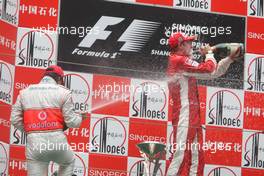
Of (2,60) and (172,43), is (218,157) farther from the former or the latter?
(2,60)

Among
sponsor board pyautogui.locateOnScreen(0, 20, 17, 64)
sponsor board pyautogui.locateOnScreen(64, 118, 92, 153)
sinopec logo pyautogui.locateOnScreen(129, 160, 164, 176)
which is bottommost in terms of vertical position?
sinopec logo pyautogui.locateOnScreen(129, 160, 164, 176)

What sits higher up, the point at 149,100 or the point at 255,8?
the point at 255,8

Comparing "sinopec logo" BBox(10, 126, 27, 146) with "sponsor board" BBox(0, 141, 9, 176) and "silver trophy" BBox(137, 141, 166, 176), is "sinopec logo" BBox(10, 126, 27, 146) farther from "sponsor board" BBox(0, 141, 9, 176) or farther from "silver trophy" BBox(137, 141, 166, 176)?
"silver trophy" BBox(137, 141, 166, 176)

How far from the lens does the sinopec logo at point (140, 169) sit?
8508mm

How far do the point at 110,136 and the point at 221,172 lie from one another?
1.13 metres

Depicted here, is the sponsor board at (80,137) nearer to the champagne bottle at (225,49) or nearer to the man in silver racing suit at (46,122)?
the man in silver racing suit at (46,122)

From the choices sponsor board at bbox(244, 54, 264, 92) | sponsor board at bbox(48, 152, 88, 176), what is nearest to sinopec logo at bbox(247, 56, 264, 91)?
sponsor board at bbox(244, 54, 264, 92)

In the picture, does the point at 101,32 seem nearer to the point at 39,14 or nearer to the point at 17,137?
the point at 39,14

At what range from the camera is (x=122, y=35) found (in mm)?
10047

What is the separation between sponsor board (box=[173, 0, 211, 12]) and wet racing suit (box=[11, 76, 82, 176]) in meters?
2.55

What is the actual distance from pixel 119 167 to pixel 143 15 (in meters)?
1.64

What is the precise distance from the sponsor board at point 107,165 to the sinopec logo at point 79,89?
1.55ft

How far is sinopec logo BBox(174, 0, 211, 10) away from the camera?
1032 cm

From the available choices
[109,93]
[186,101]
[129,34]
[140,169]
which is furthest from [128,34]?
[140,169]
